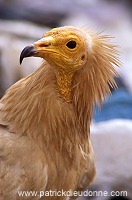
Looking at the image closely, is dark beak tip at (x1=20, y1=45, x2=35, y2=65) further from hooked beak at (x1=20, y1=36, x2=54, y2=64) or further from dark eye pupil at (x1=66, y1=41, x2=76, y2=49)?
dark eye pupil at (x1=66, y1=41, x2=76, y2=49)

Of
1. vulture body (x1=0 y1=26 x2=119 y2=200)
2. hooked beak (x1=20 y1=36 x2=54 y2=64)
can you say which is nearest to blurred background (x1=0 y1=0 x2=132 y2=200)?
vulture body (x1=0 y1=26 x2=119 y2=200)

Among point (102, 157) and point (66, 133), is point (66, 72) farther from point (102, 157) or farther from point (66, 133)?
point (102, 157)

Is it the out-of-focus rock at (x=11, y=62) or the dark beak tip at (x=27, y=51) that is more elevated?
the dark beak tip at (x=27, y=51)

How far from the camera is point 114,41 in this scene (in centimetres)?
566

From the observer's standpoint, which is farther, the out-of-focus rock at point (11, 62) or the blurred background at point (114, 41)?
the out-of-focus rock at point (11, 62)

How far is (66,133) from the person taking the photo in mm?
2088

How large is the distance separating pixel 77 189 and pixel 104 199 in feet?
3.68

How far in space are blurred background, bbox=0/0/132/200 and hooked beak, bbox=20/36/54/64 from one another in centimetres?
37

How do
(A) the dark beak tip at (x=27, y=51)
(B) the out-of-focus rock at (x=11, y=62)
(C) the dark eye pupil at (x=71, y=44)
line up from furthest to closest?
1. (B) the out-of-focus rock at (x=11, y=62)
2. (C) the dark eye pupil at (x=71, y=44)
3. (A) the dark beak tip at (x=27, y=51)

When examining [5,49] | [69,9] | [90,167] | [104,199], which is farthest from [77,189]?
[69,9]

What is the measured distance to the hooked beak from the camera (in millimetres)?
1757

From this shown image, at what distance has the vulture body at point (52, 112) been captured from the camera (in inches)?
75.8

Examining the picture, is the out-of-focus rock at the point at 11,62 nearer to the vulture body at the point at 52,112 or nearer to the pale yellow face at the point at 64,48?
the vulture body at the point at 52,112

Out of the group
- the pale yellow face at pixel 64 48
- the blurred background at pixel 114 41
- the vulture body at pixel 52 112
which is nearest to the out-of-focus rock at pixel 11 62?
the blurred background at pixel 114 41
